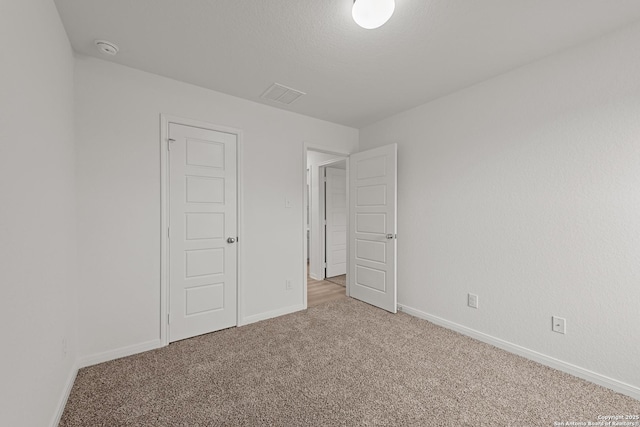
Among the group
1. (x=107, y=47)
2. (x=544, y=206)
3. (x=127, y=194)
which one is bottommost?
(x=544, y=206)

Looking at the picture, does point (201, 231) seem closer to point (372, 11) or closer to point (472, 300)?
point (372, 11)

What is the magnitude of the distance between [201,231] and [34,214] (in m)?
1.38

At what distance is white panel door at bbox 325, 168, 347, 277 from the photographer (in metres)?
4.97

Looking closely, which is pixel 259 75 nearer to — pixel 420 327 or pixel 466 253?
pixel 466 253

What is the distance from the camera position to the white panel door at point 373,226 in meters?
3.25

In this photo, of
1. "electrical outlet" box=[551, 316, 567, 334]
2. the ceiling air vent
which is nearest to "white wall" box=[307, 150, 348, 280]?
the ceiling air vent

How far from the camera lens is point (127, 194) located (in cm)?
228

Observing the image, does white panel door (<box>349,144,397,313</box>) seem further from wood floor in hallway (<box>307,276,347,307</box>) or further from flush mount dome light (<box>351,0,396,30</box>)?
flush mount dome light (<box>351,0,396,30</box>)

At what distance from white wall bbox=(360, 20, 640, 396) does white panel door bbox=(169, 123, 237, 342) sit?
2178mm

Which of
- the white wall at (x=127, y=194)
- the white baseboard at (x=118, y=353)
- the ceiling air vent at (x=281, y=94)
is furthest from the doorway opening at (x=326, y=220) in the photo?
the white baseboard at (x=118, y=353)

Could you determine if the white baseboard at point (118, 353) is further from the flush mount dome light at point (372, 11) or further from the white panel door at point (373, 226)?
the flush mount dome light at point (372, 11)

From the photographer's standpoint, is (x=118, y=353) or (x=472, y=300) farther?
(x=472, y=300)

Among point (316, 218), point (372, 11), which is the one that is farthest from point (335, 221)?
point (372, 11)

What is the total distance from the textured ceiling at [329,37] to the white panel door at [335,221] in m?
2.47
